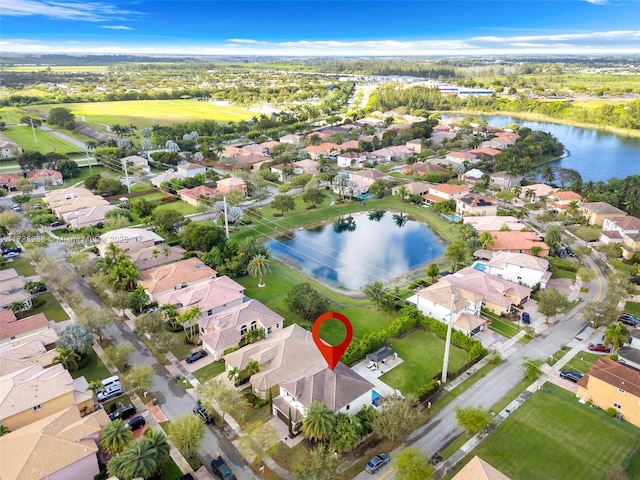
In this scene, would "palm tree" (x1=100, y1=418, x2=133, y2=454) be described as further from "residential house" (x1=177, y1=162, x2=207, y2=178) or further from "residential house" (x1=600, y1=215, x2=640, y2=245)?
"residential house" (x1=177, y1=162, x2=207, y2=178)

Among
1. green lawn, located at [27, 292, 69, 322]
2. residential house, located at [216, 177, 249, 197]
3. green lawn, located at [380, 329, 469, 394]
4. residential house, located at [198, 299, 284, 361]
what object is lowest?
green lawn, located at [380, 329, 469, 394]

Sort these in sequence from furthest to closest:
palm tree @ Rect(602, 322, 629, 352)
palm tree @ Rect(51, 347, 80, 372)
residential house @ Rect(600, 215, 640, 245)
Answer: residential house @ Rect(600, 215, 640, 245)
palm tree @ Rect(602, 322, 629, 352)
palm tree @ Rect(51, 347, 80, 372)

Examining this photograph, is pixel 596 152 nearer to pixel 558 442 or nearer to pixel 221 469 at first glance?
pixel 558 442

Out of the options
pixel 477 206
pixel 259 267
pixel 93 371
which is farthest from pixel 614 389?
pixel 477 206

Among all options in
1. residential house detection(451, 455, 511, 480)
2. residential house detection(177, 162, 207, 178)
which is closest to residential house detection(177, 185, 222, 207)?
residential house detection(177, 162, 207, 178)

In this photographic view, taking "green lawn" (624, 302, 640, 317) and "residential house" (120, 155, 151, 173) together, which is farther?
"residential house" (120, 155, 151, 173)

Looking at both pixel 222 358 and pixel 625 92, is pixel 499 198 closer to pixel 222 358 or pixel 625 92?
pixel 222 358

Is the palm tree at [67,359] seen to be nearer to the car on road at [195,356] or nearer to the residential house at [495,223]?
the car on road at [195,356]
